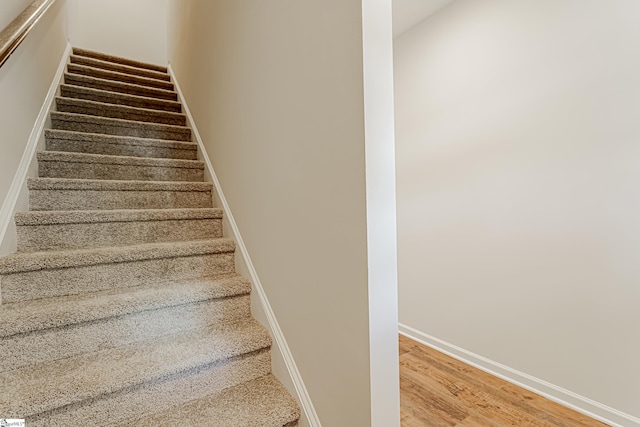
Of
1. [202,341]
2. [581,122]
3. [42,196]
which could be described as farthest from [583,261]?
[42,196]

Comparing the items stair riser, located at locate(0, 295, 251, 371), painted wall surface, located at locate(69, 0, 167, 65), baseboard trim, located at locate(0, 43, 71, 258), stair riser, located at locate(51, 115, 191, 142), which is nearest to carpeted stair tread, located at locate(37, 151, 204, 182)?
baseboard trim, located at locate(0, 43, 71, 258)

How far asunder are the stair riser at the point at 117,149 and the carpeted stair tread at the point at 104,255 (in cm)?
97

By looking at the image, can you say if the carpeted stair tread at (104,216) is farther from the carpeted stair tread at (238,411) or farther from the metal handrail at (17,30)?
the carpeted stair tread at (238,411)

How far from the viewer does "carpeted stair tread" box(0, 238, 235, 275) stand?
119 centimetres

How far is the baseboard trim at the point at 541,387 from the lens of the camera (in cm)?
144

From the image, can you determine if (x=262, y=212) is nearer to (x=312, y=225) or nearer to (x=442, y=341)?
(x=312, y=225)

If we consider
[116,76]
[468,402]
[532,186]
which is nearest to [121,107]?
[116,76]

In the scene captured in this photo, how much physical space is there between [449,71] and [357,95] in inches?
68.2

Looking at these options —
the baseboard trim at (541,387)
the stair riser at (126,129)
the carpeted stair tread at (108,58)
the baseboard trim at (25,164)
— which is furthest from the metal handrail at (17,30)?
the baseboard trim at (541,387)

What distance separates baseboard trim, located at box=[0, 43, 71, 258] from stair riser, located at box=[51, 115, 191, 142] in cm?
14

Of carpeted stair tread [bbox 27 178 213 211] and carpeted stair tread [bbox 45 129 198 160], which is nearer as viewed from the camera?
carpeted stair tread [bbox 27 178 213 211]

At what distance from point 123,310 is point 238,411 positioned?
0.62 m

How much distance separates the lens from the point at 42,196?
1.55m

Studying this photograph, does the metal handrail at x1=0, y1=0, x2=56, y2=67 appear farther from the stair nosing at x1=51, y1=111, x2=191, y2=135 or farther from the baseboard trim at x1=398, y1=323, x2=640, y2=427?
the baseboard trim at x1=398, y1=323, x2=640, y2=427
